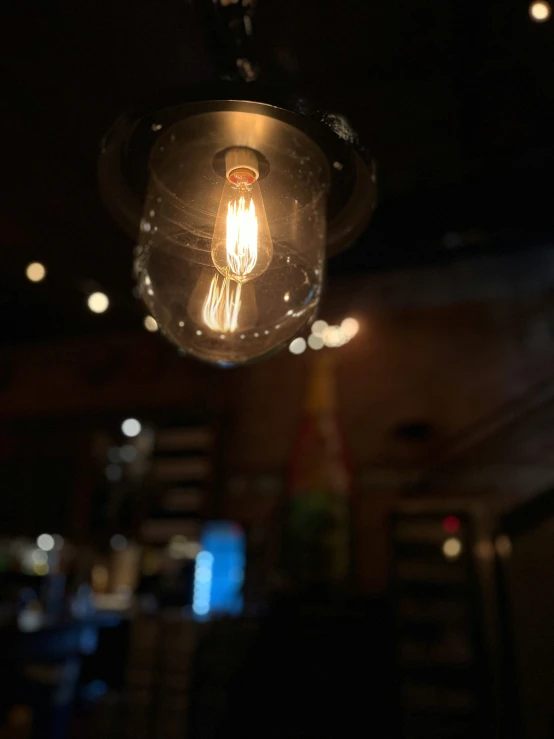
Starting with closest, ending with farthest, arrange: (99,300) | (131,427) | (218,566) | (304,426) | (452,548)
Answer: (452,548) < (99,300) < (218,566) < (304,426) < (131,427)

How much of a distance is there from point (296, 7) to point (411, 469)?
2.49 metres

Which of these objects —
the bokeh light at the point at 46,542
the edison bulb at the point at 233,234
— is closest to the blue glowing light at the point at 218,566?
the bokeh light at the point at 46,542

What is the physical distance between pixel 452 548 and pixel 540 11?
217cm

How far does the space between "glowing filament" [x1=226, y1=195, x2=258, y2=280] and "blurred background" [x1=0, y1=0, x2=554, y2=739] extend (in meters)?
0.32

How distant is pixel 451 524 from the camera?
8.82 ft

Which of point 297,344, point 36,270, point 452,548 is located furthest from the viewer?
point 452,548

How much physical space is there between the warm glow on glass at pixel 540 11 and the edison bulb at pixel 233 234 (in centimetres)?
109

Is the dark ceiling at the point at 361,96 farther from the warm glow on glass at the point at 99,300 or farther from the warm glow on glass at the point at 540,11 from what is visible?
the warm glow on glass at the point at 99,300

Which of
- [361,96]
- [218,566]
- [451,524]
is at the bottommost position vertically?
[218,566]

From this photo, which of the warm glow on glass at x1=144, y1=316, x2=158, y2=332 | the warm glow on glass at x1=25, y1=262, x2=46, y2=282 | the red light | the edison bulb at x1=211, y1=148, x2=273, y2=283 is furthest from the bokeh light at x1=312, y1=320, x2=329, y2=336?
the edison bulb at x1=211, y1=148, x2=273, y2=283

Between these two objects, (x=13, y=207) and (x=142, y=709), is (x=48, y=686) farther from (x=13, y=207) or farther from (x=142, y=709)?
(x=13, y=207)

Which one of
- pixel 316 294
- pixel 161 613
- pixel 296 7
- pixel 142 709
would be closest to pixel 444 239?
pixel 296 7

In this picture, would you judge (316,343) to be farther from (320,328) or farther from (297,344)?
(297,344)

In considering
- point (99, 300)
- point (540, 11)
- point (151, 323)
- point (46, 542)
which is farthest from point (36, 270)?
point (46, 542)
